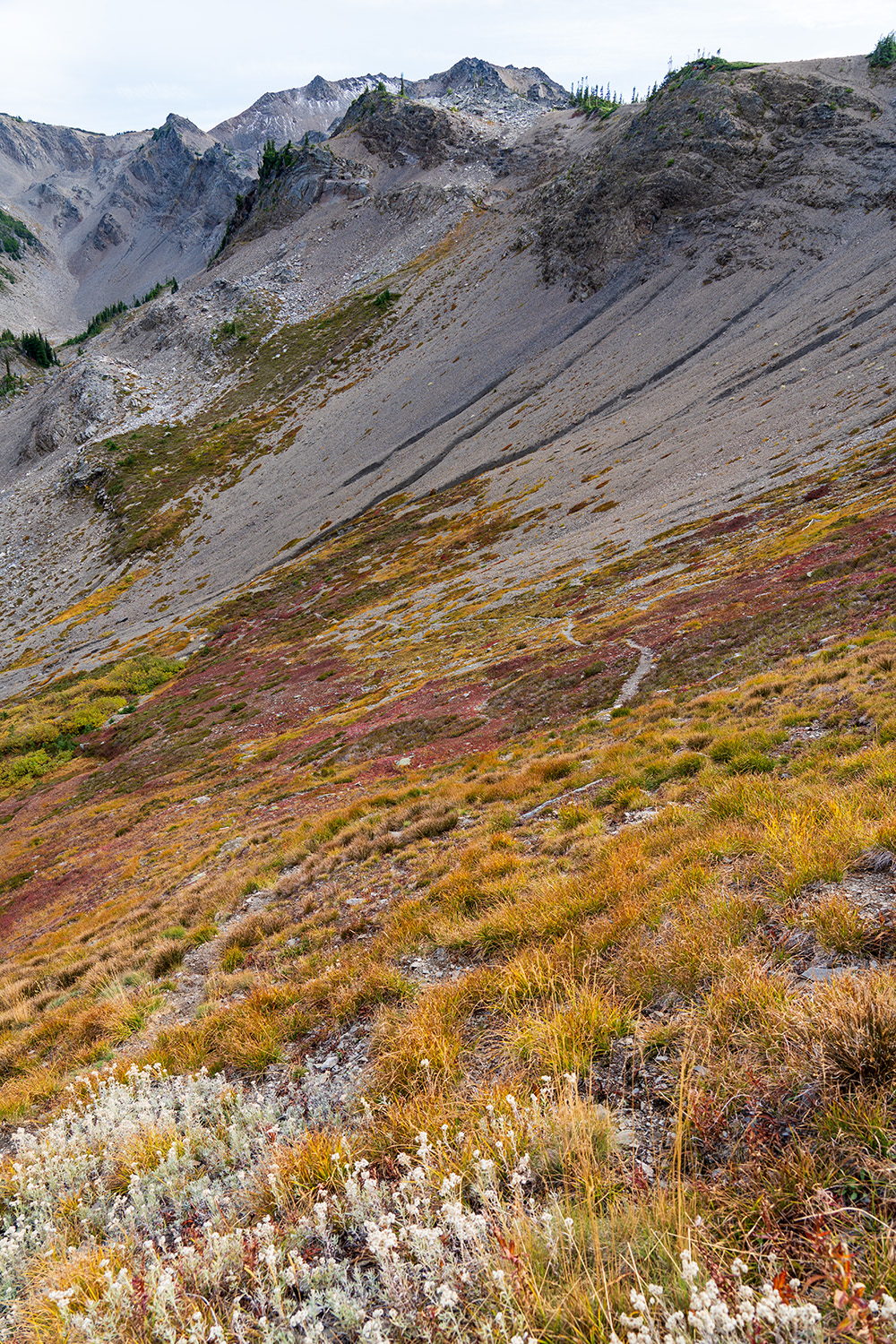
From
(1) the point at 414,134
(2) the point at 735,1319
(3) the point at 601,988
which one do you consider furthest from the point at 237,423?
(2) the point at 735,1319

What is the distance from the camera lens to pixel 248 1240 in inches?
134

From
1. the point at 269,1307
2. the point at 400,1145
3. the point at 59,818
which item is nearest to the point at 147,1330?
the point at 269,1307

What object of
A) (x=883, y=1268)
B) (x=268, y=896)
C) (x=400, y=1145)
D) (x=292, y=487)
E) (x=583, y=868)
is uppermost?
(x=292, y=487)

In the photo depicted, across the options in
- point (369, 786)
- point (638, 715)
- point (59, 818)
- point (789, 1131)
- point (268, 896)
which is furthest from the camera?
point (59, 818)

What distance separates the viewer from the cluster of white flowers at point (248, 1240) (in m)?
2.75

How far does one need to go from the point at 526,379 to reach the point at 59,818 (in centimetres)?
8551

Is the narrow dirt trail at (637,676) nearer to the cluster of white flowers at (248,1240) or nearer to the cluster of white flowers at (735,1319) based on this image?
the cluster of white flowers at (248,1240)

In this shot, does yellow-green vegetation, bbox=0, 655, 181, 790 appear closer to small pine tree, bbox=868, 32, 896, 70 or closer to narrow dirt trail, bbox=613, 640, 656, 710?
narrow dirt trail, bbox=613, 640, 656, 710

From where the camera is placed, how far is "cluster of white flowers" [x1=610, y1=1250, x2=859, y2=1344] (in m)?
2.01

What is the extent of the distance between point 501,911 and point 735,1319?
486 cm

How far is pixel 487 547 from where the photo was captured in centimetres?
5797

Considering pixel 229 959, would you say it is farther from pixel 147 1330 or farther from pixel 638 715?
pixel 638 715

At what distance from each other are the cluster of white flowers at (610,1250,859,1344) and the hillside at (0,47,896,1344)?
25mm

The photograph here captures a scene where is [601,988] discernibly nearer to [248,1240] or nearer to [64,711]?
[248,1240]
